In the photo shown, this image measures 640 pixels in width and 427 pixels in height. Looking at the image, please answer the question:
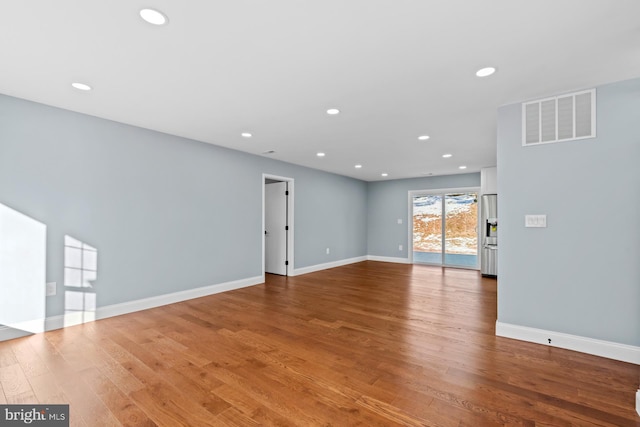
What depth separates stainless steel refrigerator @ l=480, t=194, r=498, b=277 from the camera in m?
6.25

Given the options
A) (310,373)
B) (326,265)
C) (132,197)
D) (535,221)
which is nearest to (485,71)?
(535,221)

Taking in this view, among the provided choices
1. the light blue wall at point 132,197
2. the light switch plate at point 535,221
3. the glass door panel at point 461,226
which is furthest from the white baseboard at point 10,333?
the glass door panel at point 461,226

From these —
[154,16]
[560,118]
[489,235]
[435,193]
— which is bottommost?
[489,235]

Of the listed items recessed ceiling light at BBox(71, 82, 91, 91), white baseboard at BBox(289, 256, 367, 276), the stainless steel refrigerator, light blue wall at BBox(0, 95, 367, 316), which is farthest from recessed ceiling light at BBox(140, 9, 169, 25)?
the stainless steel refrigerator

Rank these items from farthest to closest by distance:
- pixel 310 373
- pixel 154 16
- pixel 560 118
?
pixel 560 118 < pixel 310 373 < pixel 154 16

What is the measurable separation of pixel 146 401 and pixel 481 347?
9.47ft

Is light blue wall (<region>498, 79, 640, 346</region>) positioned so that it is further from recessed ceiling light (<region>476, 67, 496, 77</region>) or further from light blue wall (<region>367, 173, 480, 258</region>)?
light blue wall (<region>367, 173, 480, 258</region>)

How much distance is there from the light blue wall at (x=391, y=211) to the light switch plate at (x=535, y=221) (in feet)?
15.9

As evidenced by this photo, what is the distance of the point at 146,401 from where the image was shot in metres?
1.93

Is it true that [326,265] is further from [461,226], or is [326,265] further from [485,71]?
[485,71]

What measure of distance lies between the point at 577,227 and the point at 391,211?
19.1 feet

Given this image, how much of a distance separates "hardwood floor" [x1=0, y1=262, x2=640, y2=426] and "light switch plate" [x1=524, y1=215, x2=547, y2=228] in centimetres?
120

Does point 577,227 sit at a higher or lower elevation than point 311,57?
lower

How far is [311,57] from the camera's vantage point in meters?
2.20
